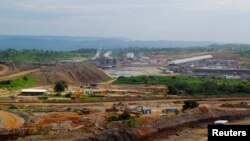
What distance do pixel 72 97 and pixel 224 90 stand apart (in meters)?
25.5

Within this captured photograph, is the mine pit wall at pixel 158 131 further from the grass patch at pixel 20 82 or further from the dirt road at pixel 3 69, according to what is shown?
the dirt road at pixel 3 69

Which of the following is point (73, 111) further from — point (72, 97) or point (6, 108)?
point (72, 97)

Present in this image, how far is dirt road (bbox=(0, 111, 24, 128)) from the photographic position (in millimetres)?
46450

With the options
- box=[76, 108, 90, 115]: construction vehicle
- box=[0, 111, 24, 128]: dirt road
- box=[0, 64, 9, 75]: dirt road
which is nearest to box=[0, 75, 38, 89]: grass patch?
box=[0, 64, 9, 75]: dirt road

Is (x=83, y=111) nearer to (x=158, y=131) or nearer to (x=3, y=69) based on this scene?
(x=158, y=131)

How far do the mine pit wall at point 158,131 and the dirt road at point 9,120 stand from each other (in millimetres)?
11573

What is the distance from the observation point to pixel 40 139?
35.0m

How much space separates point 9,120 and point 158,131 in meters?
16.1

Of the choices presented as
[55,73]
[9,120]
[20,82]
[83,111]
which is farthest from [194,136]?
[55,73]

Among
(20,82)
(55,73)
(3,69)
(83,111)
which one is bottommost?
(83,111)

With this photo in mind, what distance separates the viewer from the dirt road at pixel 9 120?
46.5 metres

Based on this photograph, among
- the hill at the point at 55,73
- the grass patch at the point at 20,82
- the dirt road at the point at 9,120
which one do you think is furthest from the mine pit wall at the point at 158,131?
the hill at the point at 55,73

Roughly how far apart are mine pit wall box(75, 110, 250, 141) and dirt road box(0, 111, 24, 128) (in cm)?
1157

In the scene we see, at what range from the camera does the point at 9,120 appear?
49.7m
